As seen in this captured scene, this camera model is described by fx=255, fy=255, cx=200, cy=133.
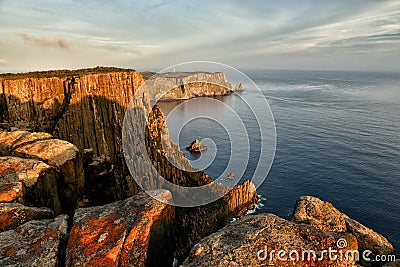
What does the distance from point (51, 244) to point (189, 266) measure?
6.09 metres

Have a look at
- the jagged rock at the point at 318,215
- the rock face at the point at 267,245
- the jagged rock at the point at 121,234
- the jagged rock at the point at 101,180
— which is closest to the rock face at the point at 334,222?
the jagged rock at the point at 318,215

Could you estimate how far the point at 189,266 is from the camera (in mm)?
9617

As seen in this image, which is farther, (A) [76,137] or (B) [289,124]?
(B) [289,124]

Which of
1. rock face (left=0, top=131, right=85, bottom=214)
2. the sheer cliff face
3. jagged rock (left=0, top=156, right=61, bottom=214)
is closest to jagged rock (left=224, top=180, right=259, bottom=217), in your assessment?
the sheer cliff face

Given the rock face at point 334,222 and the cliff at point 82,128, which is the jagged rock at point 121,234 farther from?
the rock face at point 334,222

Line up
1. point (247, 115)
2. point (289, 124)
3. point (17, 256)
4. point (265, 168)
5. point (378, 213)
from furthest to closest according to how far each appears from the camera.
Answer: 1. point (247, 115)
2. point (289, 124)
3. point (265, 168)
4. point (378, 213)
5. point (17, 256)

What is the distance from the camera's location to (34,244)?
35.6 feet

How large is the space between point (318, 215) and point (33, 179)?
20.1 m

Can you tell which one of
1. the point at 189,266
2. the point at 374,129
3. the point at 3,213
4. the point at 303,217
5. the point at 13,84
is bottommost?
the point at 374,129

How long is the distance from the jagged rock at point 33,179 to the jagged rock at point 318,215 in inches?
675

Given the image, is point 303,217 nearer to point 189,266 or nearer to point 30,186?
point 189,266

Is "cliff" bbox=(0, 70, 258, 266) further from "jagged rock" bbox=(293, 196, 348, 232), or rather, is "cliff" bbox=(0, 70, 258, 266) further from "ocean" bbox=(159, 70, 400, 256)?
"ocean" bbox=(159, 70, 400, 256)

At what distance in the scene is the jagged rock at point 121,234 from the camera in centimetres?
1037

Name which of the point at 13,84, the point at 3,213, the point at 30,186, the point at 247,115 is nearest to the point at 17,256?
the point at 3,213
